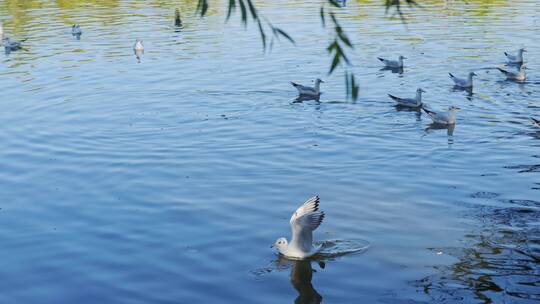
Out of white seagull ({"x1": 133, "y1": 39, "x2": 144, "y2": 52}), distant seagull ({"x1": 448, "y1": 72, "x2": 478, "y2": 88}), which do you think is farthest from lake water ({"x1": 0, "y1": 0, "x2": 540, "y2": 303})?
white seagull ({"x1": 133, "y1": 39, "x2": 144, "y2": 52})

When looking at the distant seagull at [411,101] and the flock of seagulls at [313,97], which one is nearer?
the flock of seagulls at [313,97]

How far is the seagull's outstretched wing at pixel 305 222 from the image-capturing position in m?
15.2

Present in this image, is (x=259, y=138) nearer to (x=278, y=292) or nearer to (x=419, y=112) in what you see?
(x=419, y=112)

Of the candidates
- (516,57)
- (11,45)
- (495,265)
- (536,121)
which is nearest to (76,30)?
(11,45)

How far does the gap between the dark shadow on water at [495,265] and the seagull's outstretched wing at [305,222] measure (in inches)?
83.9

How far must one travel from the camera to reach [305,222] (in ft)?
50.6

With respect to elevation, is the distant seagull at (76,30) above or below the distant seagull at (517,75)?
above

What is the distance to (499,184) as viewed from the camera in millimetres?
19234

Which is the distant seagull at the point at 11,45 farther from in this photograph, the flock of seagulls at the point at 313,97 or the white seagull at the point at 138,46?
the white seagull at the point at 138,46

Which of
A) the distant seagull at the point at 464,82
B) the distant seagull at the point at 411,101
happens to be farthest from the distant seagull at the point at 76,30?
the distant seagull at the point at 464,82

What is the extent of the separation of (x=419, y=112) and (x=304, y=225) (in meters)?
11.8

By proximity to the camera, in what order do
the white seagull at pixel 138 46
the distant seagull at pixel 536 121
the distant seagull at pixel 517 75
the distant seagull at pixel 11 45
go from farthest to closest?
the distant seagull at pixel 11 45 → the white seagull at pixel 138 46 → the distant seagull at pixel 517 75 → the distant seagull at pixel 536 121

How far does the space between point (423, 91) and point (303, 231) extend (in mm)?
13378

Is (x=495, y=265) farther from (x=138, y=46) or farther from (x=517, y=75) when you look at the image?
(x=138, y=46)
